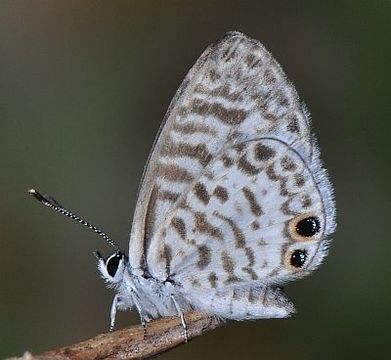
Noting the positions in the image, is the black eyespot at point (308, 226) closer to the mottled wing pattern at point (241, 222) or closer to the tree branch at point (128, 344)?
the mottled wing pattern at point (241, 222)

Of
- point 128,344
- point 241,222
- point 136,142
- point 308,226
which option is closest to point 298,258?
point 308,226

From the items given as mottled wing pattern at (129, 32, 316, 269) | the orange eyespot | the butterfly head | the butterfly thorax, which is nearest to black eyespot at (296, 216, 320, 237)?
the orange eyespot

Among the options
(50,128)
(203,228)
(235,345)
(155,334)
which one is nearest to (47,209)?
(50,128)

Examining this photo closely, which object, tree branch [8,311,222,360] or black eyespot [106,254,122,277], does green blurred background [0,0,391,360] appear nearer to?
black eyespot [106,254,122,277]

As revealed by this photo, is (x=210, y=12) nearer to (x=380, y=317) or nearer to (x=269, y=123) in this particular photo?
(x=380, y=317)

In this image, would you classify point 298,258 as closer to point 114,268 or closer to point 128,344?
point 114,268

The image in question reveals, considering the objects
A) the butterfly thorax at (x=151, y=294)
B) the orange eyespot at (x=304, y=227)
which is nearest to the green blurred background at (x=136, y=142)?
the butterfly thorax at (x=151, y=294)
